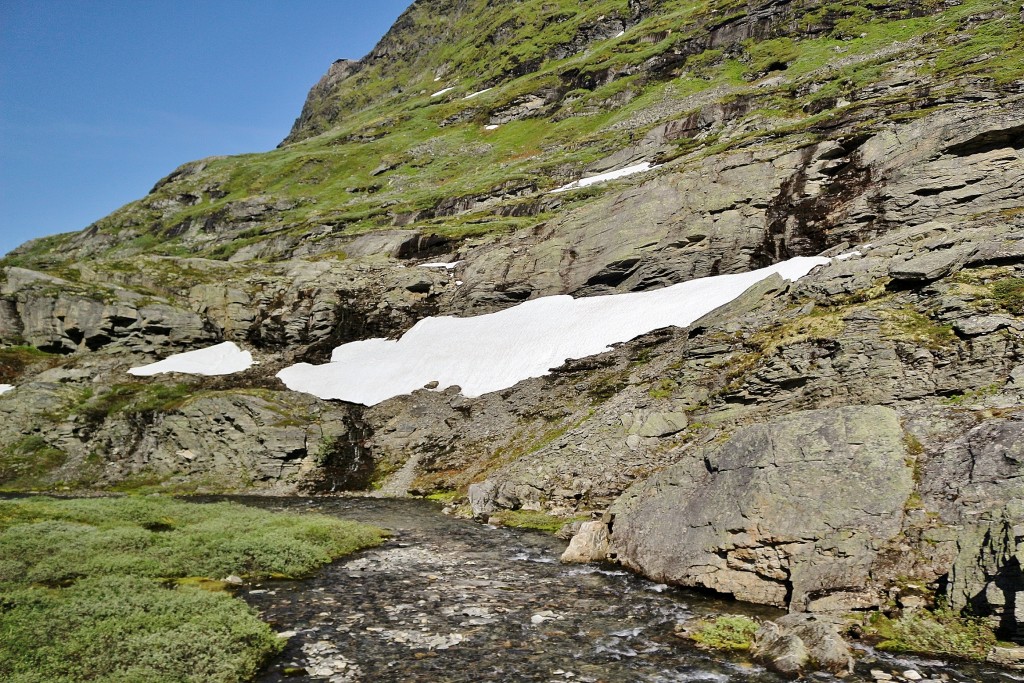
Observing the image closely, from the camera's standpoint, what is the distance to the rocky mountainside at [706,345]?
1574 centimetres

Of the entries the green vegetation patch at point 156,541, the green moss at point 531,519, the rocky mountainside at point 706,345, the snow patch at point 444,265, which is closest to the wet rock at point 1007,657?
the rocky mountainside at point 706,345

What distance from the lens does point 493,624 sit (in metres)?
13.8

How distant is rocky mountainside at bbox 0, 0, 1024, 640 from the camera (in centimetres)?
1574

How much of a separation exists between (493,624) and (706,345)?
2434 centimetres

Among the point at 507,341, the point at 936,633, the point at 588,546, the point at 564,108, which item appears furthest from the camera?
the point at 564,108

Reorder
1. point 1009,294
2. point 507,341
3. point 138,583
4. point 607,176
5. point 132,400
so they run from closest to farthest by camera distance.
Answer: point 138,583 → point 1009,294 → point 132,400 → point 507,341 → point 607,176

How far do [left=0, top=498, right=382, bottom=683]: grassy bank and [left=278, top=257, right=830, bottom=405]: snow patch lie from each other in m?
23.5

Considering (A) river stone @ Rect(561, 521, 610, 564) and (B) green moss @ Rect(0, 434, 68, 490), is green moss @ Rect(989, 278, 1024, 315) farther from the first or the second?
(B) green moss @ Rect(0, 434, 68, 490)

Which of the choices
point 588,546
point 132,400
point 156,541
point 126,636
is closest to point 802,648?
point 588,546

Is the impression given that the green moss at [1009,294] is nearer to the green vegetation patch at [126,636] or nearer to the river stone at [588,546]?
the river stone at [588,546]

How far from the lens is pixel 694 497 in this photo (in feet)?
60.3

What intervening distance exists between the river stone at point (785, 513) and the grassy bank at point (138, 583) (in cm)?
1216

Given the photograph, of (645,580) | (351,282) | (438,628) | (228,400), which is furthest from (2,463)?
(645,580)

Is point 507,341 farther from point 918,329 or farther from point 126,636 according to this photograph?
point 126,636
